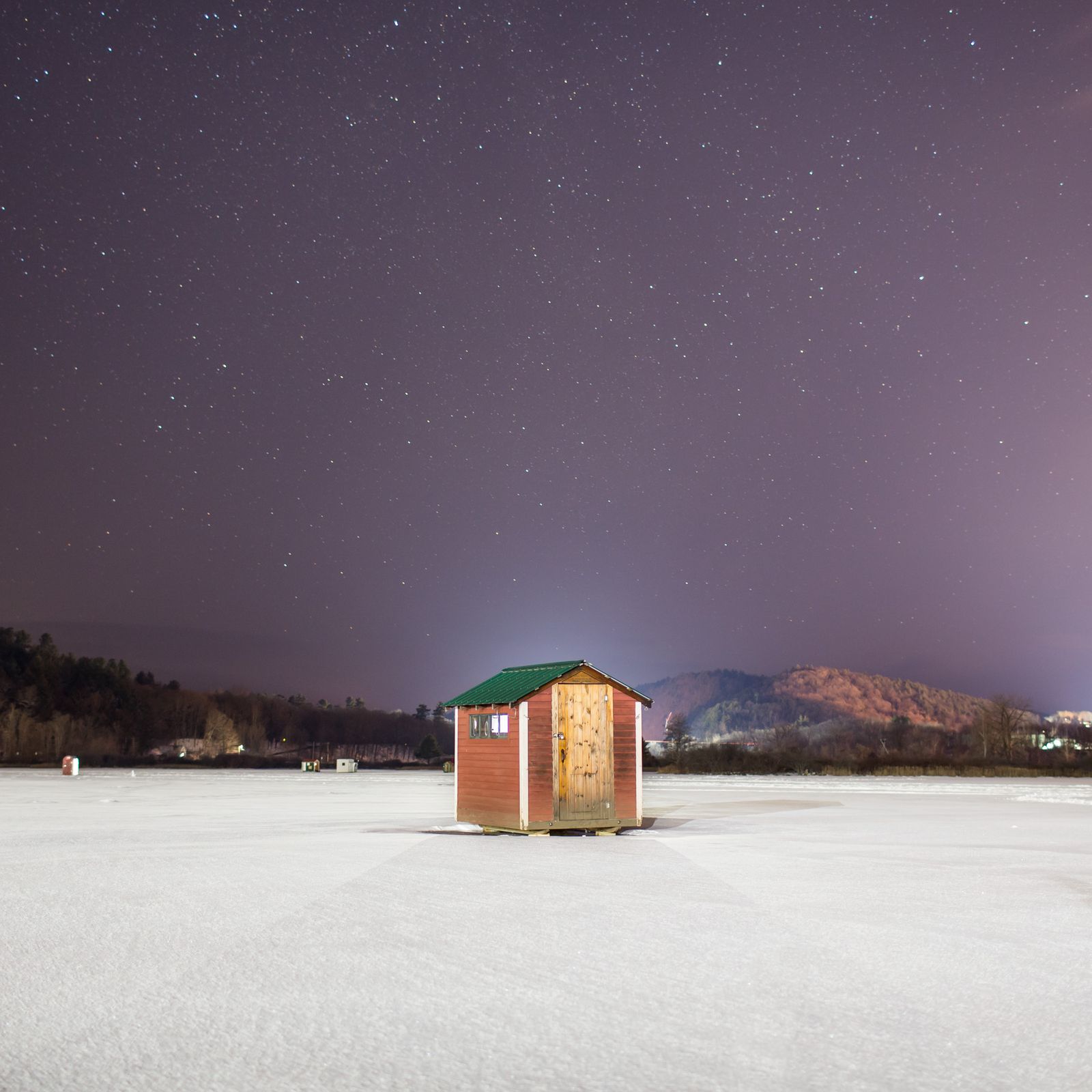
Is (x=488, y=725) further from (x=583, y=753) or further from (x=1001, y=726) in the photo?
(x=1001, y=726)

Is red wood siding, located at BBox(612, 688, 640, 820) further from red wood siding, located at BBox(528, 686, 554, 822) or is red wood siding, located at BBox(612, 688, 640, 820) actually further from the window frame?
the window frame

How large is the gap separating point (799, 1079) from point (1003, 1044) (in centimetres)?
172

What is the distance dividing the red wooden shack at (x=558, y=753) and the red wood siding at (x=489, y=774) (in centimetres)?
2

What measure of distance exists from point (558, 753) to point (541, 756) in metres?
0.39

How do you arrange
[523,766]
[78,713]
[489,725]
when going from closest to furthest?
[523,766] < [489,725] < [78,713]

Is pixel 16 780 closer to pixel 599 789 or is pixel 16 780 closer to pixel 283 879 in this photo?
pixel 599 789

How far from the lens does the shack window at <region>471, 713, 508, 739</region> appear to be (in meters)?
22.8

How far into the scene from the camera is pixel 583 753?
73.7ft

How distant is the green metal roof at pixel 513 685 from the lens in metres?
22.5

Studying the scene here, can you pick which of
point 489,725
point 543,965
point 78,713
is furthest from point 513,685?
point 78,713

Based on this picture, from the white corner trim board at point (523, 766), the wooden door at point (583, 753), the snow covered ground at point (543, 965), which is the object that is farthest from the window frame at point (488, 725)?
the snow covered ground at point (543, 965)

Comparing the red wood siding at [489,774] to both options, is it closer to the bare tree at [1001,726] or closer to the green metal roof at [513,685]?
the green metal roof at [513,685]

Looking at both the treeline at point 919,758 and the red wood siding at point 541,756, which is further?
the treeline at point 919,758

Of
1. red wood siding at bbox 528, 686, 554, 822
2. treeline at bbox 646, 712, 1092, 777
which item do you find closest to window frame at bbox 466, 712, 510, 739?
red wood siding at bbox 528, 686, 554, 822
